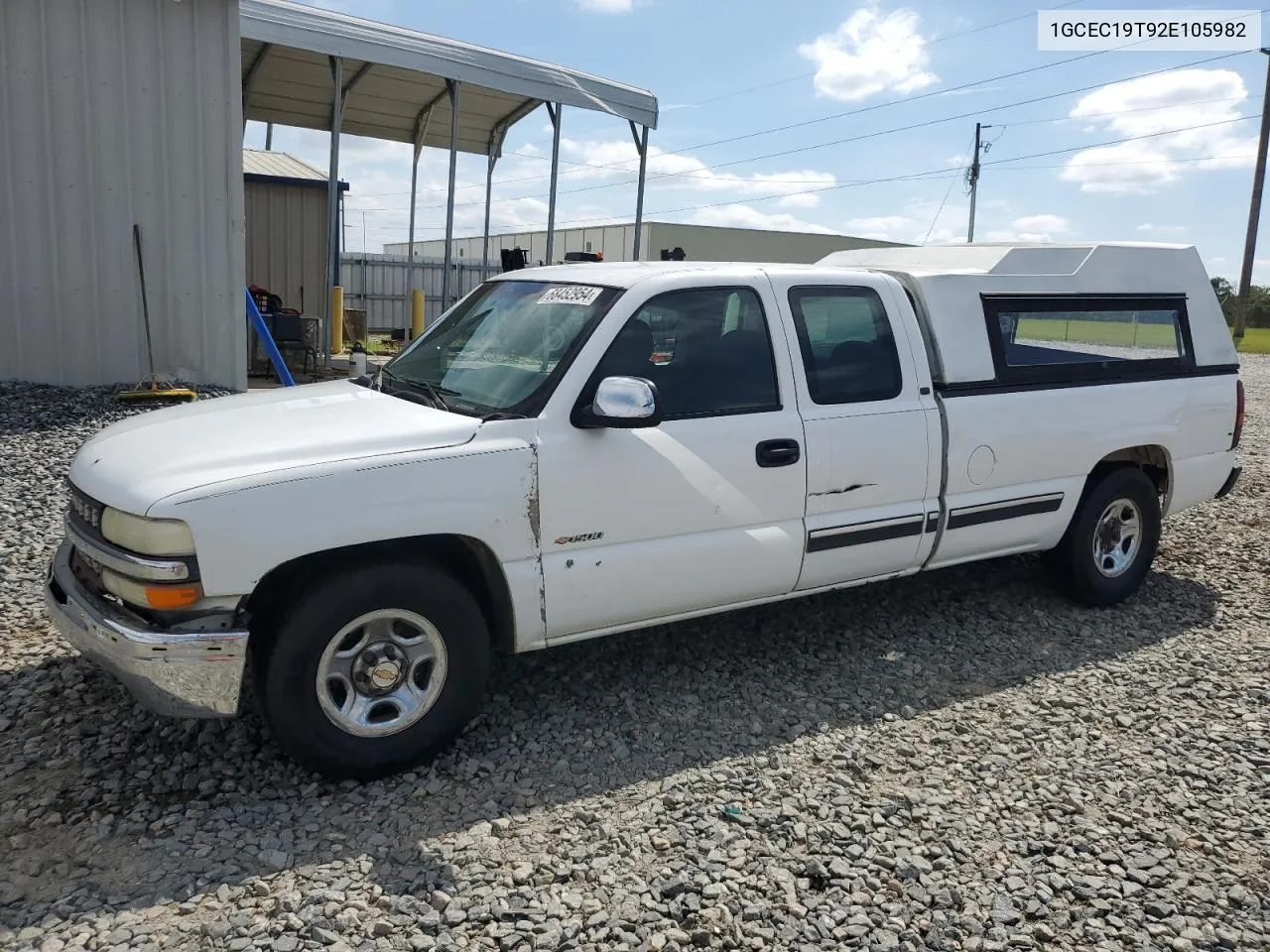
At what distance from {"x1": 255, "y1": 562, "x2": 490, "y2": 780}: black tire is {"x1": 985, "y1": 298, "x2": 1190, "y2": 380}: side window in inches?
121

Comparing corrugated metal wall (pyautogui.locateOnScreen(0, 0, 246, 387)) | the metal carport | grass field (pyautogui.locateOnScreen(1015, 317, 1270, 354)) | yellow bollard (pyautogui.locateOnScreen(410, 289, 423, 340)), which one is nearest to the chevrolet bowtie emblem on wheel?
grass field (pyautogui.locateOnScreen(1015, 317, 1270, 354))

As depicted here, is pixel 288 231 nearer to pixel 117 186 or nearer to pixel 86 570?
pixel 117 186

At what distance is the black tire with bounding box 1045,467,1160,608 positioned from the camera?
5.50 m

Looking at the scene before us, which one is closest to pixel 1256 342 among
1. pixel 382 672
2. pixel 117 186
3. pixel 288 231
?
pixel 288 231

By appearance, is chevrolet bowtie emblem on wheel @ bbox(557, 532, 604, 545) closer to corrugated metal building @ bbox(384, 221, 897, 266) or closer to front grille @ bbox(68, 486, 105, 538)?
front grille @ bbox(68, 486, 105, 538)

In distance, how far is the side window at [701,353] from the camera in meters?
4.03

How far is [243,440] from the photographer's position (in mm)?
3510

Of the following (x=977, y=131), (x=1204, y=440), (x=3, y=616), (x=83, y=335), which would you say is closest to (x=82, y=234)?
(x=83, y=335)

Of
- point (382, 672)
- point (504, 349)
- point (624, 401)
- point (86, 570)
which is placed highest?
point (504, 349)

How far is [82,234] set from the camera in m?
9.27

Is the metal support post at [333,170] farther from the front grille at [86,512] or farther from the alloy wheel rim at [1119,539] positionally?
the alloy wheel rim at [1119,539]

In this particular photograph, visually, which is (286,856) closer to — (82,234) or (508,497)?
(508,497)

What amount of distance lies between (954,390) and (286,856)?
139 inches

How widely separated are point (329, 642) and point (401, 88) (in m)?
13.0
